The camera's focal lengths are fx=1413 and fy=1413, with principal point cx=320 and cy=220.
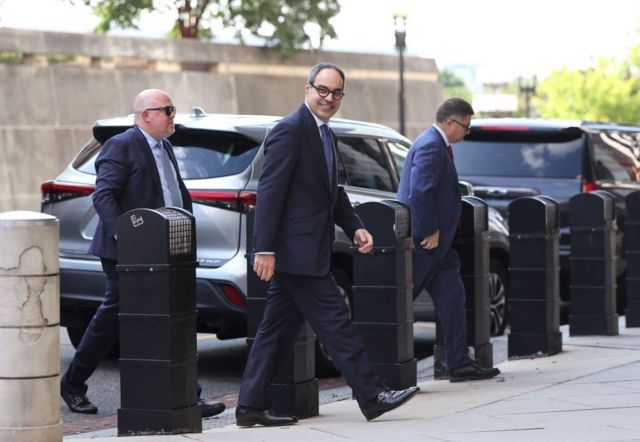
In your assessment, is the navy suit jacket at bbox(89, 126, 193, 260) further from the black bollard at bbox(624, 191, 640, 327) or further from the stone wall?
the stone wall

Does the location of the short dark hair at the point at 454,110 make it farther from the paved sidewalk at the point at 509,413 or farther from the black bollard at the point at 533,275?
the paved sidewalk at the point at 509,413

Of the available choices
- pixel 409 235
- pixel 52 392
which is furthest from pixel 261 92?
pixel 52 392

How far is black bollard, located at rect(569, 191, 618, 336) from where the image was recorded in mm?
10781

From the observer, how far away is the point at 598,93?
270 ft

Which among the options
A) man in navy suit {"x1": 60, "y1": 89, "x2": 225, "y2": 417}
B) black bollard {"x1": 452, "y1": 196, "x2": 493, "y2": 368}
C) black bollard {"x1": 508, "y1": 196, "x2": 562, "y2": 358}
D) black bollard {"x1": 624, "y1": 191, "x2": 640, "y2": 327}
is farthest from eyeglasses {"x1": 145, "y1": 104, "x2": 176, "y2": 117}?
black bollard {"x1": 624, "y1": 191, "x2": 640, "y2": 327}

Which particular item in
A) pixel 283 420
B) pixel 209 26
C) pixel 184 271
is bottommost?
pixel 283 420

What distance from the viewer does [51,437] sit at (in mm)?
5773

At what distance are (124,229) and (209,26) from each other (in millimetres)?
27783

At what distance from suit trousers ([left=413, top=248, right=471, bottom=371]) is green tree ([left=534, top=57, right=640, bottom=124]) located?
234 ft

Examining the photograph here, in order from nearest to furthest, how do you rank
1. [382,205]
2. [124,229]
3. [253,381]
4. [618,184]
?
[124,229]
[253,381]
[382,205]
[618,184]

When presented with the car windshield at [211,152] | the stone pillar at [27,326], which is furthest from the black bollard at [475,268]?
the stone pillar at [27,326]

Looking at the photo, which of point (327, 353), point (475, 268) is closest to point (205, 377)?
point (327, 353)

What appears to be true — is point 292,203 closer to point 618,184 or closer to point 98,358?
point 98,358

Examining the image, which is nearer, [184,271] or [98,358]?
[184,271]
